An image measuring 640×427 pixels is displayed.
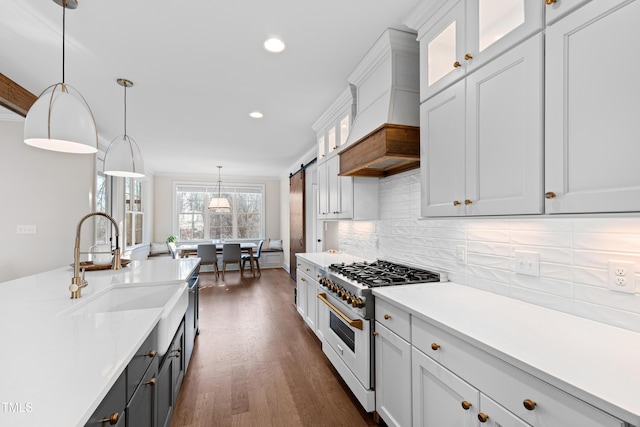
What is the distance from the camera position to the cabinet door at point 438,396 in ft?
3.81

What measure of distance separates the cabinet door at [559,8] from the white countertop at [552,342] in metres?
1.19

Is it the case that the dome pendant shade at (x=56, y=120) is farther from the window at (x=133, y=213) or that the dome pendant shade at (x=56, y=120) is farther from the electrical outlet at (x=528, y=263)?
the window at (x=133, y=213)

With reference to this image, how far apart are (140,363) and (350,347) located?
56.1 inches

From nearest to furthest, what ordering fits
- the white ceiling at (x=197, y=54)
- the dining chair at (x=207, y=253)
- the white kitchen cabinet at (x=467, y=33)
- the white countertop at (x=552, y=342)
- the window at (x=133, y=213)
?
the white countertop at (x=552, y=342) < the white kitchen cabinet at (x=467, y=33) < the white ceiling at (x=197, y=54) < the window at (x=133, y=213) < the dining chair at (x=207, y=253)

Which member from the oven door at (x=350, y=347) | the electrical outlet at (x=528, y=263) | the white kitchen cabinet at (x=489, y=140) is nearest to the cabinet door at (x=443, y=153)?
the white kitchen cabinet at (x=489, y=140)

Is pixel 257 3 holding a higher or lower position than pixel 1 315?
higher

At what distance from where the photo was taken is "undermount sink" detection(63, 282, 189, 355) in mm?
1502

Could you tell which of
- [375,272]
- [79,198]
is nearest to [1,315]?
[375,272]

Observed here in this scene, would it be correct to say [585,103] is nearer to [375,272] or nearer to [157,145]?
[375,272]

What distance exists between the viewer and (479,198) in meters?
1.44

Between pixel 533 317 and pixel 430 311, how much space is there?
0.43m

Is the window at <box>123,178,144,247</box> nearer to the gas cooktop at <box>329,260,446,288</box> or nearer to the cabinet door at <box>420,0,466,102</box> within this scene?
the gas cooktop at <box>329,260,446,288</box>

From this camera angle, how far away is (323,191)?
362 cm

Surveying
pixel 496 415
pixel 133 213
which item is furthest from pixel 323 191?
pixel 133 213
